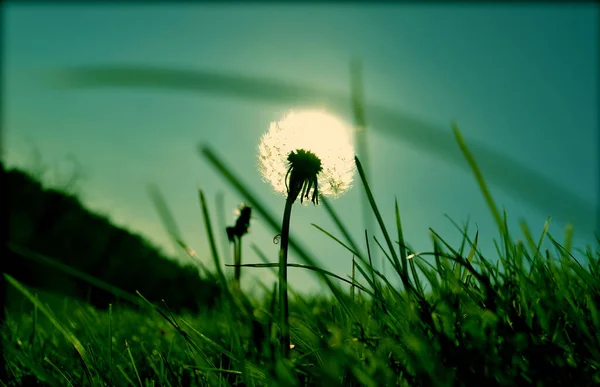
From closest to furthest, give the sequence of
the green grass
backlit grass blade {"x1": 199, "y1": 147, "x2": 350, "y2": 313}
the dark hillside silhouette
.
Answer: backlit grass blade {"x1": 199, "y1": 147, "x2": 350, "y2": 313}, the green grass, the dark hillside silhouette

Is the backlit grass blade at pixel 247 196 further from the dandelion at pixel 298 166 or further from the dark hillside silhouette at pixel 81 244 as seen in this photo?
the dark hillside silhouette at pixel 81 244

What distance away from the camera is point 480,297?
1070 millimetres

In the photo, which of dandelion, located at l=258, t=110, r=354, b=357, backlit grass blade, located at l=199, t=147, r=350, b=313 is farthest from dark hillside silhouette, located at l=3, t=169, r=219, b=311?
backlit grass blade, located at l=199, t=147, r=350, b=313

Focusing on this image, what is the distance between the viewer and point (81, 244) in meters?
10.1

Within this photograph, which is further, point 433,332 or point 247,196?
point 433,332

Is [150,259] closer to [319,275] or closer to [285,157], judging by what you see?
[285,157]

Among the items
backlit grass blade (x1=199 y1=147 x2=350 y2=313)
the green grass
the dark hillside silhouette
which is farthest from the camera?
the dark hillside silhouette

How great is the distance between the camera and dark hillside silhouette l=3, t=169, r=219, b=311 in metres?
8.60

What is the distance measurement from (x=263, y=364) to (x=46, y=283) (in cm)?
828

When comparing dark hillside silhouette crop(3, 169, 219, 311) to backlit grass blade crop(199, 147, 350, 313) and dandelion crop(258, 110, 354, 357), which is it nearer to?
dandelion crop(258, 110, 354, 357)

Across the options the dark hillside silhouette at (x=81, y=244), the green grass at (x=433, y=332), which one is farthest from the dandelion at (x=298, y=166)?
the dark hillside silhouette at (x=81, y=244)

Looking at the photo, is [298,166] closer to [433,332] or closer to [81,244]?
[433,332]

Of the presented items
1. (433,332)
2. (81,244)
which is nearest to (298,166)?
(433,332)

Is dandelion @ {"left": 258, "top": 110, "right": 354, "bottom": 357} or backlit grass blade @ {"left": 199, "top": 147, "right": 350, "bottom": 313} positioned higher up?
dandelion @ {"left": 258, "top": 110, "right": 354, "bottom": 357}
